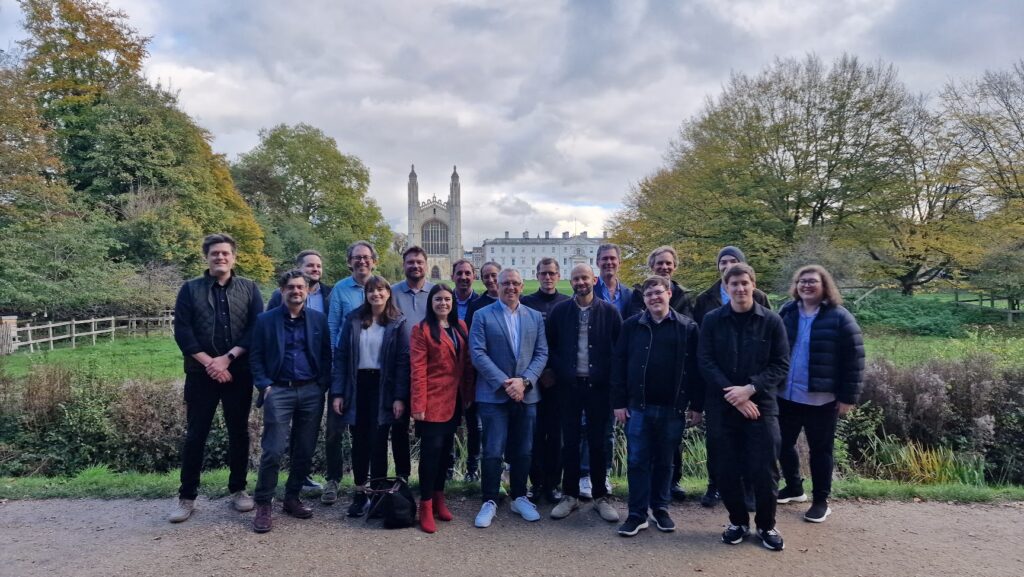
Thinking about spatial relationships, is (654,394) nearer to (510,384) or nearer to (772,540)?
(510,384)

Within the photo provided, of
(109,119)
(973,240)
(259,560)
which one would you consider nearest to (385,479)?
(259,560)

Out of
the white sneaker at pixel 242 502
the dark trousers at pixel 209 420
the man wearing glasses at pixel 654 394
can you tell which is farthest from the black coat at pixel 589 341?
the white sneaker at pixel 242 502

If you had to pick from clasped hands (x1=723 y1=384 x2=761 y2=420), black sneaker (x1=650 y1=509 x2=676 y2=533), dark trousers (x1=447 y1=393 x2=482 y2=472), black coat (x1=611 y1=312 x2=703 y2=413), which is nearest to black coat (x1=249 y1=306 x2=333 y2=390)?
dark trousers (x1=447 y1=393 x2=482 y2=472)

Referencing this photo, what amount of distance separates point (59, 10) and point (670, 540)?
1111 inches

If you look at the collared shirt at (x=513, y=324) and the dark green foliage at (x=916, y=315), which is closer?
the collared shirt at (x=513, y=324)

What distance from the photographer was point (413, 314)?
15.7ft

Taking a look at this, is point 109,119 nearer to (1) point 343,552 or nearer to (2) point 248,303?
(2) point 248,303

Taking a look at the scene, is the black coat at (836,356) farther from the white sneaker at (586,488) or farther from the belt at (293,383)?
the belt at (293,383)

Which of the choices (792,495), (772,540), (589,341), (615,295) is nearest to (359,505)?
(589,341)

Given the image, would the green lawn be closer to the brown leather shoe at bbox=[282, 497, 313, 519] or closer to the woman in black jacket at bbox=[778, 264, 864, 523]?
the brown leather shoe at bbox=[282, 497, 313, 519]

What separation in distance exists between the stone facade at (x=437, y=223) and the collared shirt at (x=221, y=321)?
291 feet

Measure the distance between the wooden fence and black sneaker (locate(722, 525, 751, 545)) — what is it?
614 inches

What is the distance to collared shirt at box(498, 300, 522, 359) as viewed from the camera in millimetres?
4133

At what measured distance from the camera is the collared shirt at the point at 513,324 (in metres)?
4.13
